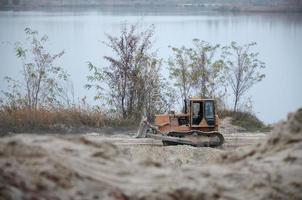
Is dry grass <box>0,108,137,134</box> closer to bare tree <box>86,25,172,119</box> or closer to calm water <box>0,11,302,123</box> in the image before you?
bare tree <box>86,25,172,119</box>

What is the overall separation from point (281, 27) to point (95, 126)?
23.8 meters

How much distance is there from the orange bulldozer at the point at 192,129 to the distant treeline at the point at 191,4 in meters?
19.6

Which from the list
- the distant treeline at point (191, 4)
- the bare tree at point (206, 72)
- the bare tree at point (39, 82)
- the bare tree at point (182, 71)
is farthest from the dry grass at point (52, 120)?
the distant treeline at point (191, 4)

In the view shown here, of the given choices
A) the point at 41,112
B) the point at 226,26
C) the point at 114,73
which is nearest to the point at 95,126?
the point at 41,112

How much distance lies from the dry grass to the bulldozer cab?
3.63m

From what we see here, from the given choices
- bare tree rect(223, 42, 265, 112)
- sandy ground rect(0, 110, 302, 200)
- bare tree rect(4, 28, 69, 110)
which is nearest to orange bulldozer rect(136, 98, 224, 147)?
bare tree rect(4, 28, 69, 110)

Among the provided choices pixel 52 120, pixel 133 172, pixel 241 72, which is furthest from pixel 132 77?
pixel 133 172

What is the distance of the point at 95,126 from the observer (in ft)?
54.4

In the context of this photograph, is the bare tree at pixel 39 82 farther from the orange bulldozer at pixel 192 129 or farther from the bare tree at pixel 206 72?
the orange bulldozer at pixel 192 129

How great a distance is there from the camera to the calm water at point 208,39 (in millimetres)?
22844

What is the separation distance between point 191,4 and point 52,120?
32236mm

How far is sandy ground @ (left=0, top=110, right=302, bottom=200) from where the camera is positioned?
3.18m

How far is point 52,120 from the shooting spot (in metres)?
16.2

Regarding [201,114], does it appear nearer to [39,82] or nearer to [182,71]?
[182,71]
